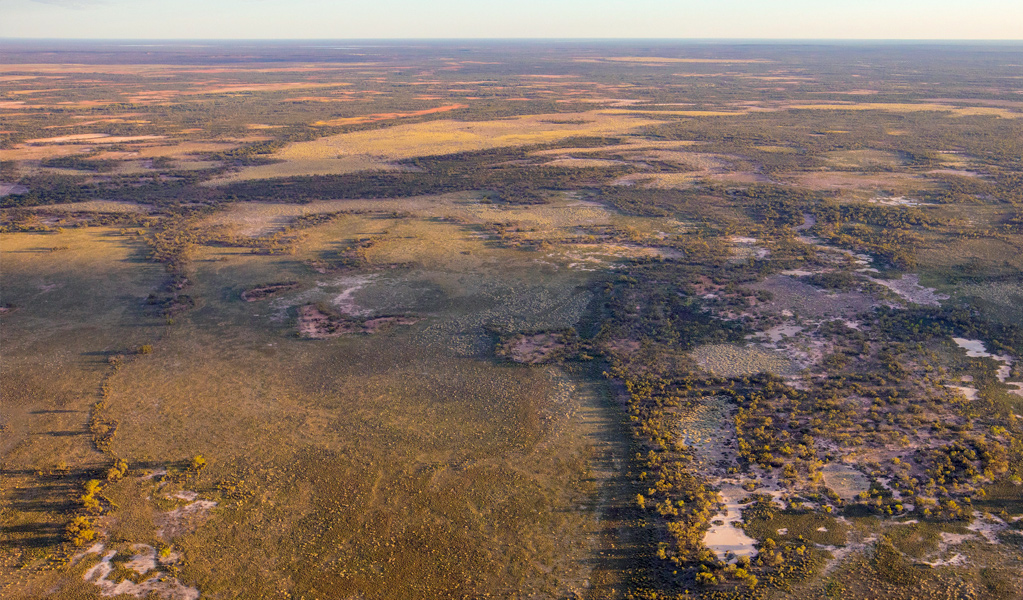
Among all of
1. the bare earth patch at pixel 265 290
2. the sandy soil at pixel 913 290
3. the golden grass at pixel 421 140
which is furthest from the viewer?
the golden grass at pixel 421 140

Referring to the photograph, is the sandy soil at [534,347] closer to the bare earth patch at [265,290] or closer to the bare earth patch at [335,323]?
the bare earth patch at [335,323]

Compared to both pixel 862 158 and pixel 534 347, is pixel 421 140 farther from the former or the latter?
pixel 534 347

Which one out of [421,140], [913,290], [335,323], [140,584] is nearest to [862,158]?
[913,290]

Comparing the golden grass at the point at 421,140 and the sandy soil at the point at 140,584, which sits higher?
the golden grass at the point at 421,140

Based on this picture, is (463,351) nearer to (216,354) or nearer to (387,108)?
(216,354)

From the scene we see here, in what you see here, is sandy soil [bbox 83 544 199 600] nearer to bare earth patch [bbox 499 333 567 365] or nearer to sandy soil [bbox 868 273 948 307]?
bare earth patch [bbox 499 333 567 365]

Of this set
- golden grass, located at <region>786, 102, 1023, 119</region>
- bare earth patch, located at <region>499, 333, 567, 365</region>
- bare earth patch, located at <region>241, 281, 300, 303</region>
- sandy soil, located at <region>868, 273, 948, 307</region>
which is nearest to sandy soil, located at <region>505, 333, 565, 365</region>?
bare earth patch, located at <region>499, 333, 567, 365</region>

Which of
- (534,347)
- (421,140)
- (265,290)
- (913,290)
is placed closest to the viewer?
(534,347)

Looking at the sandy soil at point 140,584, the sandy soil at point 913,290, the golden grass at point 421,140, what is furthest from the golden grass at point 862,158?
the sandy soil at point 140,584

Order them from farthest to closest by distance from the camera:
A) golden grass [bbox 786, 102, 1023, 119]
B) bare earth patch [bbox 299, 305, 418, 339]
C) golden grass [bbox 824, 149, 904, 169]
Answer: golden grass [bbox 786, 102, 1023, 119] < golden grass [bbox 824, 149, 904, 169] < bare earth patch [bbox 299, 305, 418, 339]

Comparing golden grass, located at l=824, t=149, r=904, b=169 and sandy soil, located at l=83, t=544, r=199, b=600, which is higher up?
golden grass, located at l=824, t=149, r=904, b=169

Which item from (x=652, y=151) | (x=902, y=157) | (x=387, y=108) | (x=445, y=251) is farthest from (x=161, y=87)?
(x=902, y=157)

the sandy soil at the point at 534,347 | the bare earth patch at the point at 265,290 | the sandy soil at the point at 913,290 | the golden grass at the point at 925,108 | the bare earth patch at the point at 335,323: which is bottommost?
the sandy soil at the point at 534,347

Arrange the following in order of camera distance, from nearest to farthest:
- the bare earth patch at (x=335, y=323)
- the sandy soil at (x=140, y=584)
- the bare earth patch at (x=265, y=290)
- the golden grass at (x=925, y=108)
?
the sandy soil at (x=140, y=584), the bare earth patch at (x=335, y=323), the bare earth patch at (x=265, y=290), the golden grass at (x=925, y=108)
